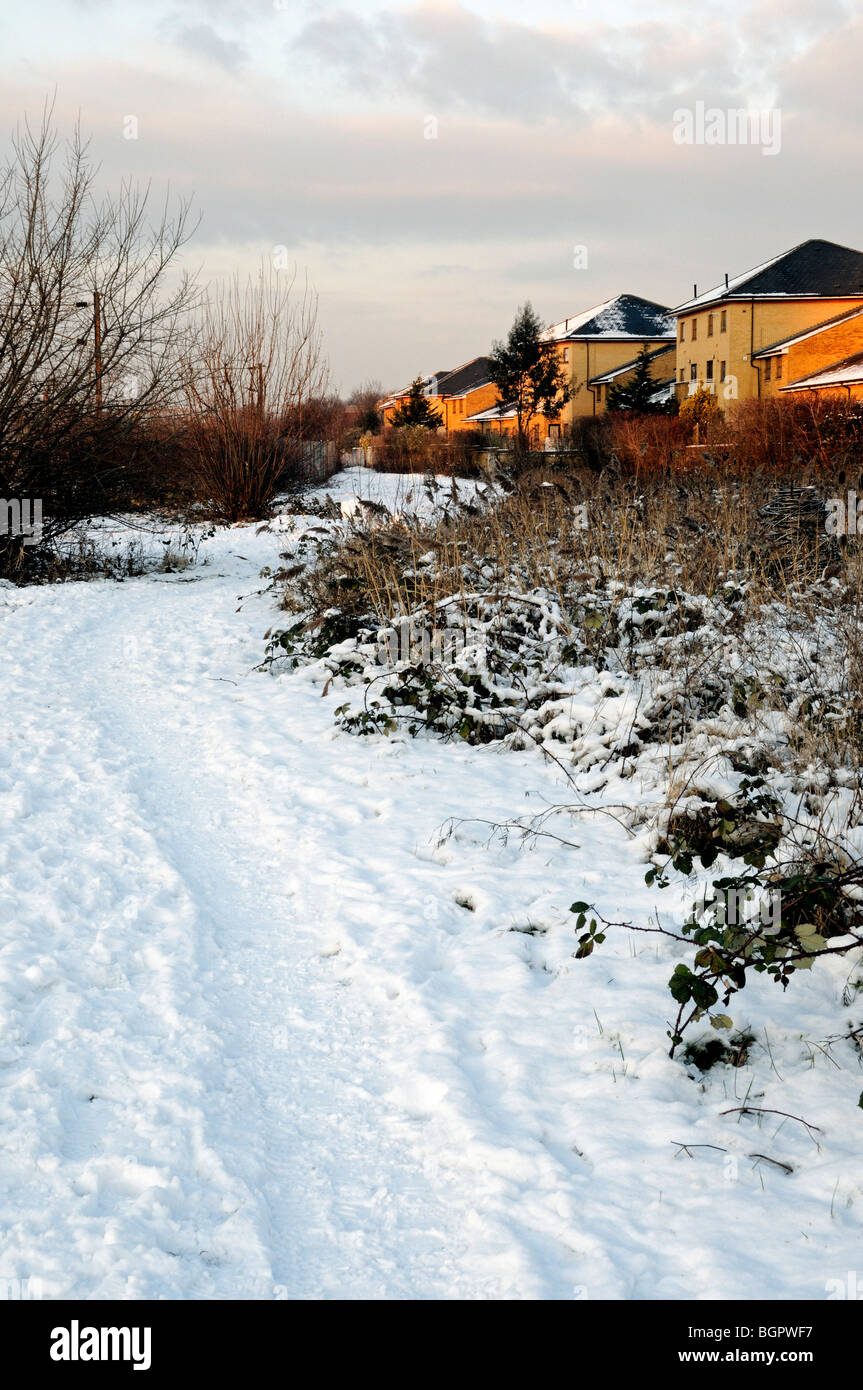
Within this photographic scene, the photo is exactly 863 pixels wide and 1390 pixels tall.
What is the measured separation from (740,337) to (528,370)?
12.7 m

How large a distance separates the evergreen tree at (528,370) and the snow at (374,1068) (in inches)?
2053

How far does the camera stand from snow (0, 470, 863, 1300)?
95.3 inches

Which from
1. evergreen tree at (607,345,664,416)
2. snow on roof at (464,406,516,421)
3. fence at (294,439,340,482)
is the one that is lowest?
fence at (294,439,340,482)

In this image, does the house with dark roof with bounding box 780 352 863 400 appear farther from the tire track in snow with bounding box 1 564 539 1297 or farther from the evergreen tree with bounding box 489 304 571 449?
the tire track in snow with bounding box 1 564 539 1297

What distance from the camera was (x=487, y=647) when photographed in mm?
6906

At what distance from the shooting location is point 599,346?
59.6 meters

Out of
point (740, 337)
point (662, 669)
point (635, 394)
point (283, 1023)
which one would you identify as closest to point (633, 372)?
point (635, 394)

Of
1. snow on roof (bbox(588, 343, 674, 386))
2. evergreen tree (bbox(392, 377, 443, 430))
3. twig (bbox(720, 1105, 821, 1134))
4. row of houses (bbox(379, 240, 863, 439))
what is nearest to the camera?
twig (bbox(720, 1105, 821, 1134))

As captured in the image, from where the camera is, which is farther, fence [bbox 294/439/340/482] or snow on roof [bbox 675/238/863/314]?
snow on roof [bbox 675/238/863/314]

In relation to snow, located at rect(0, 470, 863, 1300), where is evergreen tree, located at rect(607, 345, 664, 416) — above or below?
above

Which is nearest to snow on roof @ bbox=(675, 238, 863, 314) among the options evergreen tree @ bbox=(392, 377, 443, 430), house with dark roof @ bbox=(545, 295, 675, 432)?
house with dark roof @ bbox=(545, 295, 675, 432)

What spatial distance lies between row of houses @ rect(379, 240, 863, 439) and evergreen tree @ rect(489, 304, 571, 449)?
1.03 meters

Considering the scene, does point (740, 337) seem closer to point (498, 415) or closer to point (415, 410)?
point (498, 415)
